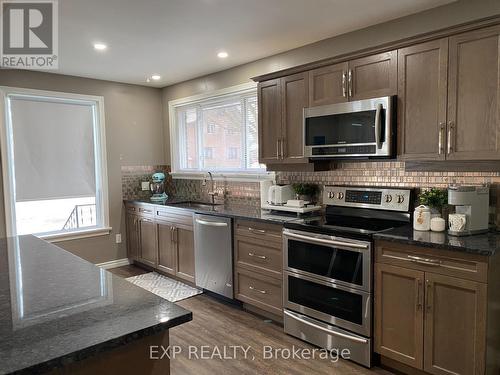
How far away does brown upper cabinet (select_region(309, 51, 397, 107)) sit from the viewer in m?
2.65

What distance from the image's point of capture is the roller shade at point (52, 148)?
4242 millimetres

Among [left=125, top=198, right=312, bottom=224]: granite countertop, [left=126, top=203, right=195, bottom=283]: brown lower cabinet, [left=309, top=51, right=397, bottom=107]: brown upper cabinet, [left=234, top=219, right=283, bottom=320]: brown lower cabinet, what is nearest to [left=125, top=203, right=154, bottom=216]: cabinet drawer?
[left=126, top=203, right=195, bottom=283]: brown lower cabinet

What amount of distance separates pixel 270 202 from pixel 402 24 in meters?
1.87

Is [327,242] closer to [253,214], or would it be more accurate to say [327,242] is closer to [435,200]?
[435,200]

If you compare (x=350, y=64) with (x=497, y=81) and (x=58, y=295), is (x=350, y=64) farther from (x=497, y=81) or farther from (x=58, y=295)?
(x=58, y=295)

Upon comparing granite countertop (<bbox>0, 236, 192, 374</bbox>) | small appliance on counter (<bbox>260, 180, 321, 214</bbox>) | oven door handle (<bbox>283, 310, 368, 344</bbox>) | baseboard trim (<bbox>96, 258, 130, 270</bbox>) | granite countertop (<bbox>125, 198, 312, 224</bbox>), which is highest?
small appliance on counter (<bbox>260, 180, 321, 214</bbox>)

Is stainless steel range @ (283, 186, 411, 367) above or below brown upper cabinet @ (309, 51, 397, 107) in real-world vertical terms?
below

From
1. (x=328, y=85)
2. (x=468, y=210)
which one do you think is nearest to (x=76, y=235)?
(x=328, y=85)

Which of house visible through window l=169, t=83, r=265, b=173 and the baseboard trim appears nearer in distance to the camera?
house visible through window l=169, t=83, r=265, b=173

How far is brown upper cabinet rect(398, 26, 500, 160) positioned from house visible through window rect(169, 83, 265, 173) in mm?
1845

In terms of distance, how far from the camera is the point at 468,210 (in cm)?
231

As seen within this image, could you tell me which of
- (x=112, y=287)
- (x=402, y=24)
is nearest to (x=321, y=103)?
(x=402, y=24)

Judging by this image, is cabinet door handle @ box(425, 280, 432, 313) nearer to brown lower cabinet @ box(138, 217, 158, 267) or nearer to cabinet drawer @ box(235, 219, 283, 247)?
cabinet drawer @ box(235, 219, 283, 247)

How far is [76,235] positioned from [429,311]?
13.5 feet
